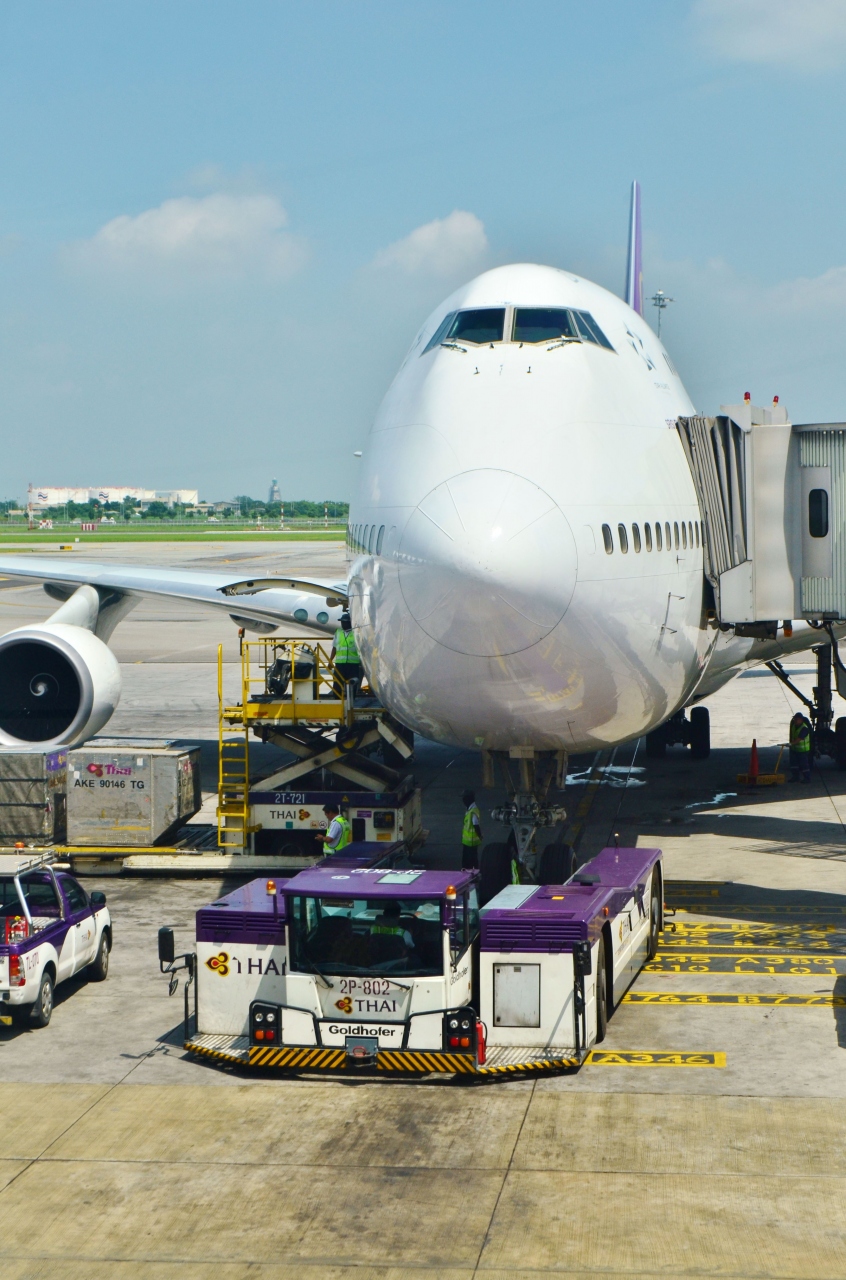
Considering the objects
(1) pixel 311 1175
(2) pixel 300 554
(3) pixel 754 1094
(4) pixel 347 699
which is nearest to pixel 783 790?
(4) pixel 347 699

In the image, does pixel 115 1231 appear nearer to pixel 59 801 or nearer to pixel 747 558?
pixel 747 558

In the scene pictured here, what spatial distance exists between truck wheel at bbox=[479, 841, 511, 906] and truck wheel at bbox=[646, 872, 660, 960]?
1.65m

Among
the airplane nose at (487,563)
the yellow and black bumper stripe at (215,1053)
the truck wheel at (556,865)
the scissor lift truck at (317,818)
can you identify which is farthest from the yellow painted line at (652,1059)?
the scissor lift truck at (317,818)

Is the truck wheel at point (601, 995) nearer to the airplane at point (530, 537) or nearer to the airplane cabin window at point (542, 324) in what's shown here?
the airplane at point (530, 537)

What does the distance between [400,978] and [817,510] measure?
7.92 metres

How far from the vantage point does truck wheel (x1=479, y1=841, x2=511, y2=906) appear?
16.1 m

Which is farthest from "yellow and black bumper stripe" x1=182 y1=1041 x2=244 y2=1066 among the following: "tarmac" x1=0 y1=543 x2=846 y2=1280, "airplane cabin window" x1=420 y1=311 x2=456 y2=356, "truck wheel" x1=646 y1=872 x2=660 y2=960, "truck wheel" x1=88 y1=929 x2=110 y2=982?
"airplane cabin window" x1=420 y1=311 x2=456 y2=356

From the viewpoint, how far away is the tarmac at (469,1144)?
365 inches

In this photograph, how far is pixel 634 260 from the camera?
3469 centimetres

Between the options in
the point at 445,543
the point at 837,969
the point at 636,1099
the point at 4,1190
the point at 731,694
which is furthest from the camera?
the point at 731,694

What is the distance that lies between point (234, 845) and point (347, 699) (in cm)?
262

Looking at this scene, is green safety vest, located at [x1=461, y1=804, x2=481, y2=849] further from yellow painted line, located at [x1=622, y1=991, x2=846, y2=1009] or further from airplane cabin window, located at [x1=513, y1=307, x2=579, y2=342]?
airplane cabin window, located at [x1=513, y1=307, x2=579, y2=342]

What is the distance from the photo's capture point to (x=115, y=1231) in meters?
9.66

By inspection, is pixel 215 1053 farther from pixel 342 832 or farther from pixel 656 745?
pixel 656 745
